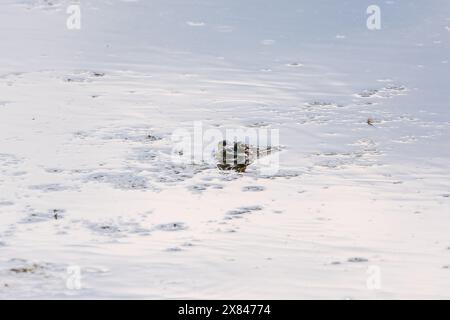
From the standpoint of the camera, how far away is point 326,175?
937 centimetres

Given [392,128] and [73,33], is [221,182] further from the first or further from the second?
[73,33]

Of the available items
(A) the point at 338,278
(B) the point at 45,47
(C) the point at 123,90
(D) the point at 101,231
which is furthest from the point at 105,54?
(A) the point at 338,278

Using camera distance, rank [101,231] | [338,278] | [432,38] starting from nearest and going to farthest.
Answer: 1. [338,278]
2. [101,231]
3. [432,38]

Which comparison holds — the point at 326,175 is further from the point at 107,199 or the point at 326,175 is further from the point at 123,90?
the point at 123,90

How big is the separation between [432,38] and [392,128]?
534cm

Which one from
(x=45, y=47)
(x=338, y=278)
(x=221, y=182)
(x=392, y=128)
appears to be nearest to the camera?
(x=338, y=278)

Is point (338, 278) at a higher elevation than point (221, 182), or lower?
lower

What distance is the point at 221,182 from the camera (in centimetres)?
898

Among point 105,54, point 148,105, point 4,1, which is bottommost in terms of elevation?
point 148,105

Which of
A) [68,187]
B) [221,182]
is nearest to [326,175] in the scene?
[221,182]

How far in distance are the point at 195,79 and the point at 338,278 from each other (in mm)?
7153

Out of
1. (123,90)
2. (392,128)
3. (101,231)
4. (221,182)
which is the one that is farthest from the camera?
(123,90)

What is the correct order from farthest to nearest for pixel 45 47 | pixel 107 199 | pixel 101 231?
1. pixel 45 47
2. pixel 107 199
3. pixel 101 231

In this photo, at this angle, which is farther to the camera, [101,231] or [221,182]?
→ [221,182]
